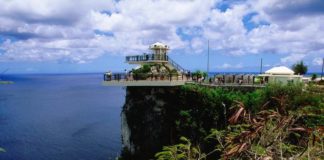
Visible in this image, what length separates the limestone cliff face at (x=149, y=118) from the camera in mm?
26580

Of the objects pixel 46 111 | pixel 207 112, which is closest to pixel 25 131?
pixel 46 111

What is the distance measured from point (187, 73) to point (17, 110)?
2292 inches

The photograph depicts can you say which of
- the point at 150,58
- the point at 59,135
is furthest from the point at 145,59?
the point at 59,135

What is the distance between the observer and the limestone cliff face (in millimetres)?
26580

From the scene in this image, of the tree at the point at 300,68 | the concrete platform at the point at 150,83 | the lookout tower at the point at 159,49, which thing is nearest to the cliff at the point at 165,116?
the concrete platform at the point at 150,83

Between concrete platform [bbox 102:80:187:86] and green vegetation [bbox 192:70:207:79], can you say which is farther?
green vegetation [bbox 192:70:207:79]

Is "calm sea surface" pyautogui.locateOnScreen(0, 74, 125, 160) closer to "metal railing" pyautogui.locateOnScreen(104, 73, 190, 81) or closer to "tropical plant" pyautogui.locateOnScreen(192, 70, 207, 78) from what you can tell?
"metal railing" pyautogui.locateOnScreen(104, 73, 190, 81)

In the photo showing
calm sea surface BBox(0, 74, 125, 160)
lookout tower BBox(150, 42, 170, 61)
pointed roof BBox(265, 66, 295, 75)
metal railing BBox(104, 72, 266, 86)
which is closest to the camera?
metal railing BBox(104, 72, 266, 86)

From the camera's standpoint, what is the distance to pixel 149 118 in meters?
27.1

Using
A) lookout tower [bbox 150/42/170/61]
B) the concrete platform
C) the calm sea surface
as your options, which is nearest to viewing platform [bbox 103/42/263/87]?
the concrete platform

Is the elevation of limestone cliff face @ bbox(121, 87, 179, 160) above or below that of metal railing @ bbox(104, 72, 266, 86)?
below

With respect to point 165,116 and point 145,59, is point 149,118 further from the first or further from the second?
point 145,59

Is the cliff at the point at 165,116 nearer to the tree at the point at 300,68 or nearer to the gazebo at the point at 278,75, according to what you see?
the gazebo at the point at 278,75

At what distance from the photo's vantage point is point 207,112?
24391mm
